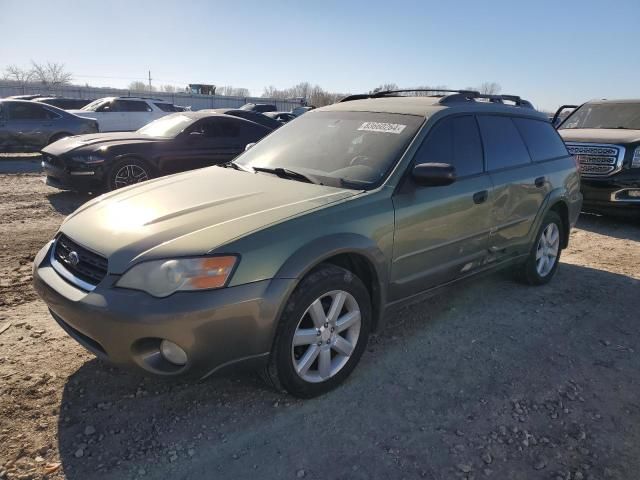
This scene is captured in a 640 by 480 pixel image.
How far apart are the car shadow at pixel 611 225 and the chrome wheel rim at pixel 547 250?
9.04ft

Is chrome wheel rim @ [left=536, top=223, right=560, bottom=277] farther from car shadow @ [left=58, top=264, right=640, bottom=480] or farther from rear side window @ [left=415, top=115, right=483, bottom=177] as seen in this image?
rear side window @ [left=415, top=115, right=483, bottom=177]

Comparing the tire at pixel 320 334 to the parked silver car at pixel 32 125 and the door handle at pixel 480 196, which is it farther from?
the parked silver car at pixel 32 125

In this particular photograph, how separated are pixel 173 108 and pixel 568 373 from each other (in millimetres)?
19108

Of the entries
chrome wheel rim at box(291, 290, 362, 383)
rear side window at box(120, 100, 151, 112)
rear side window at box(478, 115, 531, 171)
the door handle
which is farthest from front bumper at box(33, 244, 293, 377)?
rear side window at box(120, 100, 151, 112)

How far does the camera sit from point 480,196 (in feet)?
12.3

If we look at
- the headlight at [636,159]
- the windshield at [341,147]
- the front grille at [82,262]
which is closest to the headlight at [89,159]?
the windshield at [341,147]

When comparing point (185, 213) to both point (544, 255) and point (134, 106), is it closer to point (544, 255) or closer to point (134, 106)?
point (544, 255)

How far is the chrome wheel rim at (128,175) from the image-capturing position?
7449 millimetres

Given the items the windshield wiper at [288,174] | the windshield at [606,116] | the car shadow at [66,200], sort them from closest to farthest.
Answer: the windshield wiper at [288,174] → the car shadow at [66,200] → the windshield at [606,116]

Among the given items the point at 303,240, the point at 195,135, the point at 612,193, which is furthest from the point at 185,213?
the point at 612,193

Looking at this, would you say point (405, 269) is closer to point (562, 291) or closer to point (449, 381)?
point (449, 381)

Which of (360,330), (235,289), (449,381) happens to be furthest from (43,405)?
(449,381)

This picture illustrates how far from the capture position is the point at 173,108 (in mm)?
19750

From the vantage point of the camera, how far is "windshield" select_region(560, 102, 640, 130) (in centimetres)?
867
